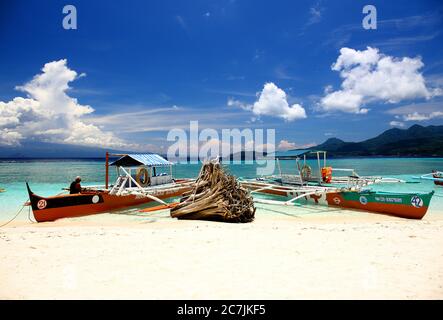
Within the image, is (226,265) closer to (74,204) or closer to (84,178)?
(74,204)

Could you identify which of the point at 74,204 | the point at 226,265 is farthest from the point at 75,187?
the point at 226,265

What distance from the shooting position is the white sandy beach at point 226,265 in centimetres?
374

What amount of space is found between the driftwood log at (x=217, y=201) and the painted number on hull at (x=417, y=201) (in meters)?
6.53

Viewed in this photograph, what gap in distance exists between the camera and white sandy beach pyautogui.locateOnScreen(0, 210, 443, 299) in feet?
12.3

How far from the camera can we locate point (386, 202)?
38.9 feet

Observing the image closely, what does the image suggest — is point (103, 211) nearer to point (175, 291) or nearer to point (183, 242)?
point (183, 242)

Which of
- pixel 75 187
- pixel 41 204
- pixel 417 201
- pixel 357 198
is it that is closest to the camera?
pixel 417 201

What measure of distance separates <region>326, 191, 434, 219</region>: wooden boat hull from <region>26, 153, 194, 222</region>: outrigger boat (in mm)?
9033

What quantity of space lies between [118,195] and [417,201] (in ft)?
44.1

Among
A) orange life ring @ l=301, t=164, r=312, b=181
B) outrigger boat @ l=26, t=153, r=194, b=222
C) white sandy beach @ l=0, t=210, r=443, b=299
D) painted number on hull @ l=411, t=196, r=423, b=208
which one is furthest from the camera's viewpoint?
orange life ring @ l=301, t=164, r=312, b=181

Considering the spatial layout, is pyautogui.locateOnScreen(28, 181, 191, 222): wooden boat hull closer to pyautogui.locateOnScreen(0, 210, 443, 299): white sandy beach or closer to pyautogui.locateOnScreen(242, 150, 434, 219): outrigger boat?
pyautogui.locateOnScreen(0, 210, 443, 299): white sandy beach

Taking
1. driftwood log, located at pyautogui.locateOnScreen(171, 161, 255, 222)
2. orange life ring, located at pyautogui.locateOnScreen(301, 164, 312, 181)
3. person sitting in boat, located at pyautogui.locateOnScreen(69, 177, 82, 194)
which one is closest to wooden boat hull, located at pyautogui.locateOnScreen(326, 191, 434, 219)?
orange life ring, located at pyautogui.locateOnScreen(301, 164, 312, 181)

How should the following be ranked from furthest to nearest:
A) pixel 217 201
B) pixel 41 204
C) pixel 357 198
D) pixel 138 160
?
pixel 138 160 < pixel 357 198 < pixel 41 204 < pixel 217 201
